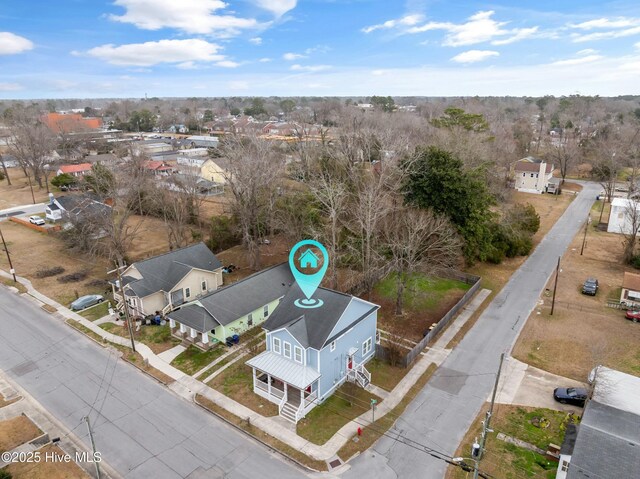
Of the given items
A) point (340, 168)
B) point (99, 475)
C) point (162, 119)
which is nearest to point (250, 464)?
point (99, 475)

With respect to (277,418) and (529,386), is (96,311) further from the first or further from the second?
(529,386)

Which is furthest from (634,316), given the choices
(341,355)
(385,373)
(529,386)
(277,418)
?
(277,418)

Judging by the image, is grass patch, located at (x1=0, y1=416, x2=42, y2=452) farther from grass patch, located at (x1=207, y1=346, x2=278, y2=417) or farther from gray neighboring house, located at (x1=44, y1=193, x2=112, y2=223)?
gray neighboring house, located at (x1=44, y1=193, x2=112, y2=223)

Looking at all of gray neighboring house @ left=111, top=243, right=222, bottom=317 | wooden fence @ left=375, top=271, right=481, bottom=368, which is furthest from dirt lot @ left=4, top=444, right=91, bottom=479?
wooden fence @ left=375, top=271, right=481, bottom=368

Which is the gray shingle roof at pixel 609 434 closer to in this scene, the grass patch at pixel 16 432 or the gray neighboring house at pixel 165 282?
the grass patch at pixel 16 432

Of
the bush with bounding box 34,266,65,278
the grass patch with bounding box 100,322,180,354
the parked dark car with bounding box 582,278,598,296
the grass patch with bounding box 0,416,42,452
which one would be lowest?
the grass patch with bounding box 0,416,42,452
